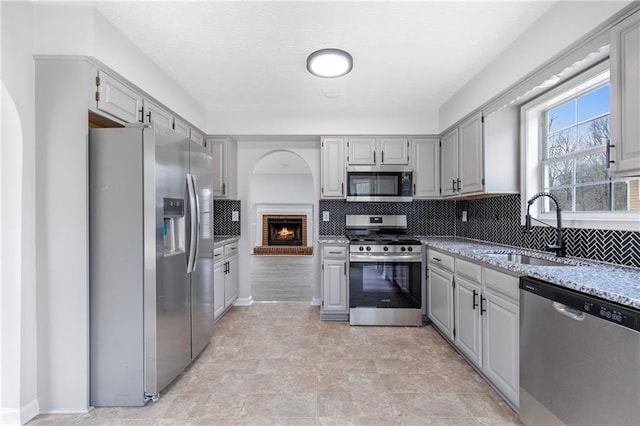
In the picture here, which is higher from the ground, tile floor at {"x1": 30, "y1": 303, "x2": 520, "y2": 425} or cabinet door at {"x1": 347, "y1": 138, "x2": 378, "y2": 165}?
cabinet door at {"x1": 347, "y1": 138, "x2": 378, "y2": 165}

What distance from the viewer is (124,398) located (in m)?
1.82

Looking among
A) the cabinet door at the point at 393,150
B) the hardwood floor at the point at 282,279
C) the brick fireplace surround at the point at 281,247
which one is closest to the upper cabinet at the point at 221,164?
the hardwood floor at the point at 282,279

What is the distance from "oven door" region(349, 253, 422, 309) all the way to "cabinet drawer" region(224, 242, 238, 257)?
1492 mm

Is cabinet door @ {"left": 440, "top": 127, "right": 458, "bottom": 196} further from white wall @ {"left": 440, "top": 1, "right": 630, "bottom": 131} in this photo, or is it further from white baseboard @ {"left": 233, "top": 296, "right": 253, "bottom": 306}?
white baseboard @ {"left": 233, "top": 296, "right": 253, "bottom": 306}

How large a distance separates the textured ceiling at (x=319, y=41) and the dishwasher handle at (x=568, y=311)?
1719 millimetres

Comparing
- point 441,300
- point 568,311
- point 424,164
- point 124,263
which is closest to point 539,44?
point 568,311

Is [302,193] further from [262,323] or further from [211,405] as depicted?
[211,405]

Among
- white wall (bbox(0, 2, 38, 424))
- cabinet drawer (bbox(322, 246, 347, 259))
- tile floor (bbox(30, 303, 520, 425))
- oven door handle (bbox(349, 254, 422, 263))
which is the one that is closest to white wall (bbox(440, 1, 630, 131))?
oven door handle (bbox(349, 254, 422, 263))

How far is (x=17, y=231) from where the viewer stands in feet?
5.51

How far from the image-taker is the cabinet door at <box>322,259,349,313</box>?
3.34 metres

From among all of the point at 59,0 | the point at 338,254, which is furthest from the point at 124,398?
the point at 59,0

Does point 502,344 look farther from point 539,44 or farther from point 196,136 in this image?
point 196,136

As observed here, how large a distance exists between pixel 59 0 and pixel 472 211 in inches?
155

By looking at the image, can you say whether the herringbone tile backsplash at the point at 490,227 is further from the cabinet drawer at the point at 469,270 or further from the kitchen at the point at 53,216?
the cabinet drawer at the point at 469,270
